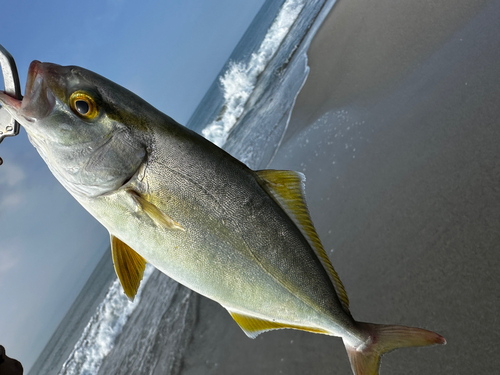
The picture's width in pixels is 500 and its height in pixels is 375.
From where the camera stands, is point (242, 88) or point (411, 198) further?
point (242, 88)

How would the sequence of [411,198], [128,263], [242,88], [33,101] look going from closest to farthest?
[33,101] < [128,263] < [411,198] < [242,88]

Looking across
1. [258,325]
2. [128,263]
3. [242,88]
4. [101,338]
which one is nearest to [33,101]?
[128,263]

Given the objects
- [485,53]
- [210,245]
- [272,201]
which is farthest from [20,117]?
[485,53]

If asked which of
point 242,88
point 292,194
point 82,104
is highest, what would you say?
point 242,88

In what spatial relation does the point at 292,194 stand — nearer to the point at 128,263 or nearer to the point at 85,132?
the point at 128,263

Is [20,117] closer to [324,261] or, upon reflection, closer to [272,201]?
[272,201]

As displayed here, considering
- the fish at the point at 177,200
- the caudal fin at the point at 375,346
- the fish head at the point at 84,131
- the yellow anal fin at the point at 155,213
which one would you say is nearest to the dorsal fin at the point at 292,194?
the fish at the point at 177,200

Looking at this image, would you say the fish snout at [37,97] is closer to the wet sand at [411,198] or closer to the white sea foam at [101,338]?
the wet sand at [411,198]

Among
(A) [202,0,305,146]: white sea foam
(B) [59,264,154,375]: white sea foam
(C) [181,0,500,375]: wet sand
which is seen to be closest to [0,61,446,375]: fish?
(C) [181,0,500,375]: wet sand
